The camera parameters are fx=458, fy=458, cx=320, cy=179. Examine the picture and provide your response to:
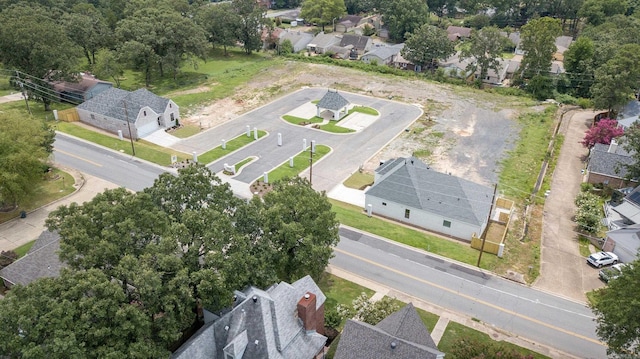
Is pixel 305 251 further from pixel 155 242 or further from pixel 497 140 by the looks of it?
pixel 497 140

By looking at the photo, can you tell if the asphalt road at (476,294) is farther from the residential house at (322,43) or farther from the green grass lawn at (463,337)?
the residential house at (322,43)

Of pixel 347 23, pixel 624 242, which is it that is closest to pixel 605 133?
pixel 624 242

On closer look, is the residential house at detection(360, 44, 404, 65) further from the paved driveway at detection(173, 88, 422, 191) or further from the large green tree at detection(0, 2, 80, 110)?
the large green tree at detection(0, 2, 80, 110)

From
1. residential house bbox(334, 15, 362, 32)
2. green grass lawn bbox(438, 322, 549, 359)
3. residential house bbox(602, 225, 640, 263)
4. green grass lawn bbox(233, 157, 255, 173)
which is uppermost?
residential house bbox(334, 15, 362, 32)

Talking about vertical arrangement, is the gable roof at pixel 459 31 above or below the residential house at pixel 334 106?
above

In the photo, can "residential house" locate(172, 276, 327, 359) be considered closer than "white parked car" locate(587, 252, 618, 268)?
Yes

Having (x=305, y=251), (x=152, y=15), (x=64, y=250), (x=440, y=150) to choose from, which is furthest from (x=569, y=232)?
(x=152, y=15)

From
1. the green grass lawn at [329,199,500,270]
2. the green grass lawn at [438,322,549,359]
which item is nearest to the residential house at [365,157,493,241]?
the green grass lawn at [329,199,500,270]

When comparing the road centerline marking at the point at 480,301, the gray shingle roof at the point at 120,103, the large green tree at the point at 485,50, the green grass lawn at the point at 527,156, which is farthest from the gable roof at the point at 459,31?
the road centerline marking at the point at 480,301
